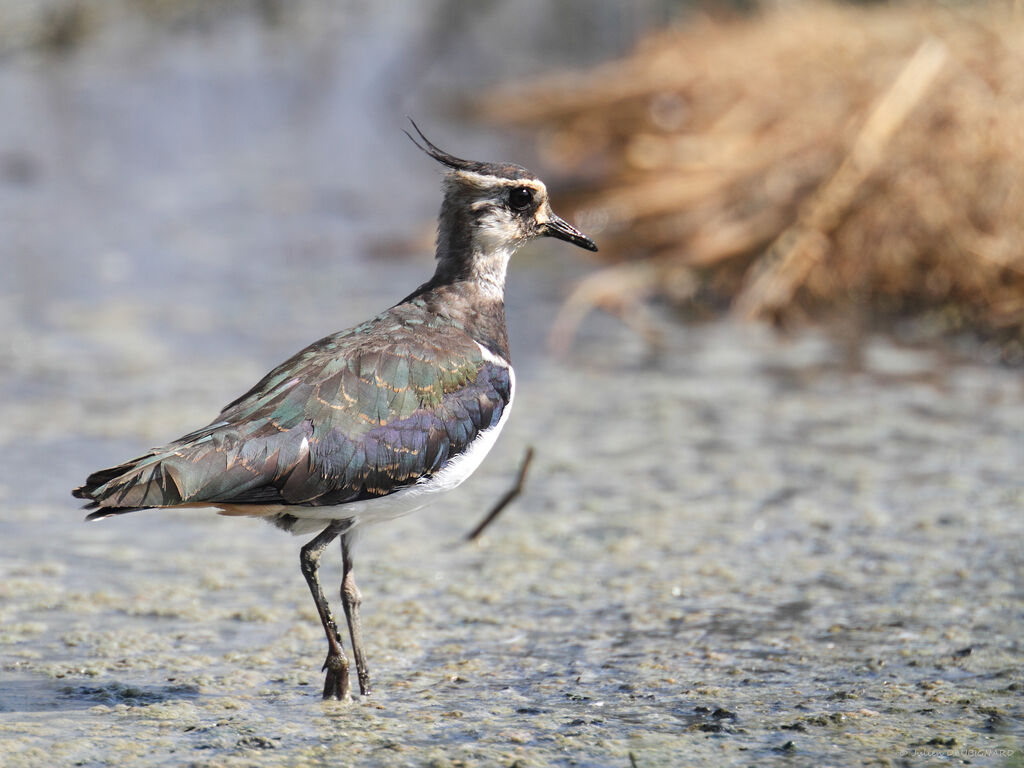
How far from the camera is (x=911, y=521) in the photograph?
5.84 m

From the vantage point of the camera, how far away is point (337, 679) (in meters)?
4.13

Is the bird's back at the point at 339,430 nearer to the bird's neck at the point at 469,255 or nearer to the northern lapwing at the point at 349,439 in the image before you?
the northern lapwing at the point at 349,439

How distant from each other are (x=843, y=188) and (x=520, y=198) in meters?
4.84

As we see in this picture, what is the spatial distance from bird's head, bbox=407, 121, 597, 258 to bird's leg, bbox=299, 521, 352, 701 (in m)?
1.22

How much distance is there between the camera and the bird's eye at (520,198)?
4930 millimetres

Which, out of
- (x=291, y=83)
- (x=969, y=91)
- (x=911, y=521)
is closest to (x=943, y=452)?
(x=911, y=521)

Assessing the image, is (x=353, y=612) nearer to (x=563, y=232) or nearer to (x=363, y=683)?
(x=363, y=683)

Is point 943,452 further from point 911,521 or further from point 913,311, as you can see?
point 913,311

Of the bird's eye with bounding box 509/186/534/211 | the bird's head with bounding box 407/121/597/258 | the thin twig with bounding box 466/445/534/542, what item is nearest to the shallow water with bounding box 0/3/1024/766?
the thin twig with bounding box 466/445/534/542

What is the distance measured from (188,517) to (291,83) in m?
12.8

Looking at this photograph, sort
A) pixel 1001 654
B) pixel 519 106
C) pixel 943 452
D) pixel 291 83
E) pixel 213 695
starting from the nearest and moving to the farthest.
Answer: pixel 213 695 < pixel 1001 654 < pixel 943 452 < pixel 519 106 < pixel 291 83

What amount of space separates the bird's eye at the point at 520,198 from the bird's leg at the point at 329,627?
4.56 ft

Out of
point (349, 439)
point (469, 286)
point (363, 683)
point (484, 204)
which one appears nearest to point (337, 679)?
point (363, 683)

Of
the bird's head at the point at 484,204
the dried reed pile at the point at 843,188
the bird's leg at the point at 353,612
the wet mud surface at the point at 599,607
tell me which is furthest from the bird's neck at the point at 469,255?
the dried reed pile at the point at 843,188
